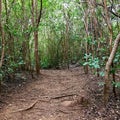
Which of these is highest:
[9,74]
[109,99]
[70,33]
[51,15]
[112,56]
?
[51,15]

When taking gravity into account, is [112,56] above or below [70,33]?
below

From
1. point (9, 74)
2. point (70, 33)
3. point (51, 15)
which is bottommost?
point (9, 74)

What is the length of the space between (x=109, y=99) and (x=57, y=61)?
10600 millimetres

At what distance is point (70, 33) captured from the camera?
54.9 feet

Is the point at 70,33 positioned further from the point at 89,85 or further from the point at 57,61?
the point at 89,85

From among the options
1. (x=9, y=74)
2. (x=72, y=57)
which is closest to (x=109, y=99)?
(x=9, y=74)

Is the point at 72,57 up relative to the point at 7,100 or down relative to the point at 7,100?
up

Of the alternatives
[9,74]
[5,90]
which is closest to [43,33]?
[9,74]

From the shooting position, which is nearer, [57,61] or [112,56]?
[112,56]

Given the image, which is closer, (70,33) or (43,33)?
(70,33)

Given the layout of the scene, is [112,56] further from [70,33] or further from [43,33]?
[43,33]

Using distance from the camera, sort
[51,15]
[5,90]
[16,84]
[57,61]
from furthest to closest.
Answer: [57,61], [51,15], [16,84], [5,90]

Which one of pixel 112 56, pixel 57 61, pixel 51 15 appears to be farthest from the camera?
pixel 57 61

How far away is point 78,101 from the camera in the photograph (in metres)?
6.40
